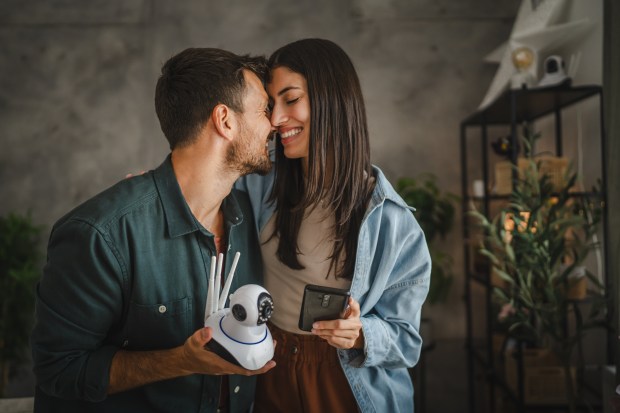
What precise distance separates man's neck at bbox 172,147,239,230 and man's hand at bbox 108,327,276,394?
0.40 meters

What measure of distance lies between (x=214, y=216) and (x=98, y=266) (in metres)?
0.39

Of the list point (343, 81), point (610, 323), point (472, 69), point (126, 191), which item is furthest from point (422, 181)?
point (126, 191)

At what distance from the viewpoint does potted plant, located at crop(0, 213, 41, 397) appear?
3.23 m

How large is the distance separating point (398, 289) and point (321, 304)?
37 cm

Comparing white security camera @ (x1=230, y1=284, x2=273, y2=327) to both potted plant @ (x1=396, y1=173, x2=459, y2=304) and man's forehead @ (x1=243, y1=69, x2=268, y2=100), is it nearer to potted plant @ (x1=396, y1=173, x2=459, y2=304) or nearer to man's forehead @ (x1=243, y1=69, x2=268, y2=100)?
man's forehead @ (x1=243, y1=69, x2=268, y2=100)

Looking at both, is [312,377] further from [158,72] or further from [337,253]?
[158,72]

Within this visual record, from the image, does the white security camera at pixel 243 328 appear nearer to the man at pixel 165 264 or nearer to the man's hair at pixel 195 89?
the man at pixel 165 264

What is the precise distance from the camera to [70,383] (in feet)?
3.75

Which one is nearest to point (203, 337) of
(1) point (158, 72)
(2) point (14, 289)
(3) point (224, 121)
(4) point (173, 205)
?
(4) point (173, 205)

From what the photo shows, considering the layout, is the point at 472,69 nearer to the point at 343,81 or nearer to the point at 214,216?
the point at 343,81

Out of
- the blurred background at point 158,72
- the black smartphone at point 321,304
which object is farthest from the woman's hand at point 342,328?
the blurred background at point 158,72

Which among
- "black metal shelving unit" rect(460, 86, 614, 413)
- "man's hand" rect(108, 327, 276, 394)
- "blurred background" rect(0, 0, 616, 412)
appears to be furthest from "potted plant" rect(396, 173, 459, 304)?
"man's hand" rect(108, 327, 276, 394)

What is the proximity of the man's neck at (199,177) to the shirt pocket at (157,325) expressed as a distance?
0.84ft

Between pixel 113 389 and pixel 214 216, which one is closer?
pixel 113 389
